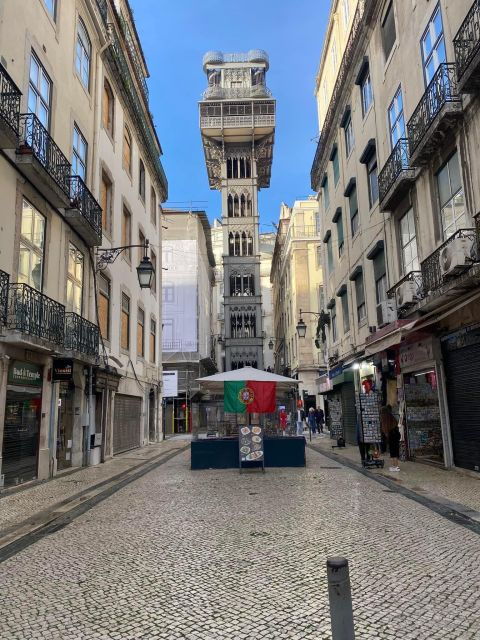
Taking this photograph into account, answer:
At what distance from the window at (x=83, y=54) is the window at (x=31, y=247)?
20.3 ft

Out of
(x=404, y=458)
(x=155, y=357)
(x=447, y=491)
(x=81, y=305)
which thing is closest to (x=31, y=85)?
(x=81, y=305)

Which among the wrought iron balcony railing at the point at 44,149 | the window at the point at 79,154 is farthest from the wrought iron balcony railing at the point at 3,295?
the window at the point at 79,154

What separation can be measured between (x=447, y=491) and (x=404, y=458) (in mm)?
5392

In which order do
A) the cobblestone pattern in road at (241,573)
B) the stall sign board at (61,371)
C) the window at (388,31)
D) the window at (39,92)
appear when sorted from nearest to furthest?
the cobblestone pattern in road at (241,573) < the window at (39,92) < the stall sign board at (61,371) < the window at (388,31)

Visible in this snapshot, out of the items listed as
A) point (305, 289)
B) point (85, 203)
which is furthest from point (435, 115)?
point (305, 289)

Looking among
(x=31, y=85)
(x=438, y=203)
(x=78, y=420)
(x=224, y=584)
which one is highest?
(x=31, y=85)

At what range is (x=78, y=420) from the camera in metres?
14.5

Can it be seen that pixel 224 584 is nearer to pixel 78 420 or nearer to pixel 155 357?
pixel 78 420

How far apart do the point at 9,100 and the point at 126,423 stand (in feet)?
43.8

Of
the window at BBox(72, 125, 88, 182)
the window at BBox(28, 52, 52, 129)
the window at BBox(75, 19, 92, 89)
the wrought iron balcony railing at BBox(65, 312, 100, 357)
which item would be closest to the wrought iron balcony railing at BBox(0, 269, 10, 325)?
the wrought iron balcony railing at BBox(65, 312, 100, 357)

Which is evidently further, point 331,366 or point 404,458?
point 331,366

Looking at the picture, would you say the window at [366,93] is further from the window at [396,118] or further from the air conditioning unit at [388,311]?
the air conditioning unit at [388,311]

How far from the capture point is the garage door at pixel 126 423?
18578mm

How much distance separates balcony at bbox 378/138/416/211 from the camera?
42.2 ft
